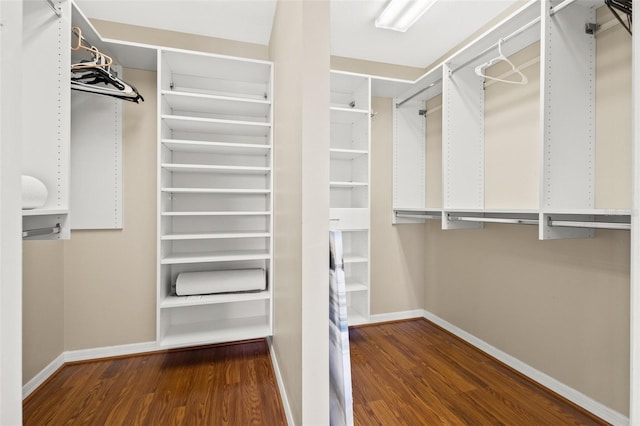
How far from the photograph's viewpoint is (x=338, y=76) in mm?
2498

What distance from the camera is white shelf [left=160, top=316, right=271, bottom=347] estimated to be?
2.15m

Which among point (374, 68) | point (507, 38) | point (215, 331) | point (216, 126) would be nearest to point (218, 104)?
point (216, 126)

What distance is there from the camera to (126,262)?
2.33 meters

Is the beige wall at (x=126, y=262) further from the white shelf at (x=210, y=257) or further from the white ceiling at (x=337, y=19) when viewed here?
the white ceiling at (x=337, y=19)

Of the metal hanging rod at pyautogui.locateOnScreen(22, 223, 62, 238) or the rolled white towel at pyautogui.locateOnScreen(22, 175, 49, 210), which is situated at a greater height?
the rolled white towel at pyautogui.locateOnScreen(22, 175, 49, 210)

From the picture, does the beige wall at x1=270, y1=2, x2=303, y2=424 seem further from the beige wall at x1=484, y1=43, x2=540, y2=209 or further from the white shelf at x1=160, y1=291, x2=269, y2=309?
the beige wall at x1=484, y1=43, x2=540, y2=209

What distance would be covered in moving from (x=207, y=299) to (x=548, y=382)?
7.64ft

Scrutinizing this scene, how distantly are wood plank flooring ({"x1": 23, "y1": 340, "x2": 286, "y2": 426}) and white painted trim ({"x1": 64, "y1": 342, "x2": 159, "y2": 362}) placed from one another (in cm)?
5

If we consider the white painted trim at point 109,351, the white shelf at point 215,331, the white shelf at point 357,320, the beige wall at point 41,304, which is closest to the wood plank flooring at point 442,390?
the white shelf at point 357,320

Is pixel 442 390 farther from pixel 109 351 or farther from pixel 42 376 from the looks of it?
pixel 42 376

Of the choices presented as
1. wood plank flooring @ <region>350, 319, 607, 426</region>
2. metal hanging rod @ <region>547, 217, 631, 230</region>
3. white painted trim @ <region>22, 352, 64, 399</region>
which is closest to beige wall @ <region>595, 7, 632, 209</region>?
metal hanging rod @ <region>547, 217, 631, 230</region>

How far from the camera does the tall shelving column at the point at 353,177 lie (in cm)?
255

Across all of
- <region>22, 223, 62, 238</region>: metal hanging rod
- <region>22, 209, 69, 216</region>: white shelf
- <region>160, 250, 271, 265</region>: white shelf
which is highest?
<region>22, 209, 69, 216</region>: white shelf

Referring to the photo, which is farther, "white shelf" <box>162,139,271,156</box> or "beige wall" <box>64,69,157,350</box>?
"beige wall" <box>64,69,157,350</box>
